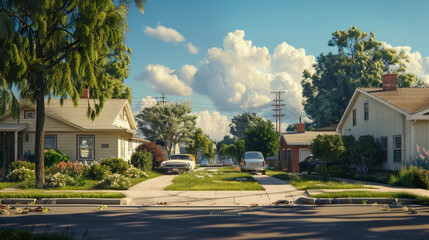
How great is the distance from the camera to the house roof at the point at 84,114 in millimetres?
25438

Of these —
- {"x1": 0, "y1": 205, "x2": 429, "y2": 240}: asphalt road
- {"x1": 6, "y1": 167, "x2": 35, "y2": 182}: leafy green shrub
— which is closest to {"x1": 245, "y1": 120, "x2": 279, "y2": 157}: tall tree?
{"x1": 6, "y1": 167, "x2": 35, "y2": 182}: leafy green shrub

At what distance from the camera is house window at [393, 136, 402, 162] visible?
70.8 ft

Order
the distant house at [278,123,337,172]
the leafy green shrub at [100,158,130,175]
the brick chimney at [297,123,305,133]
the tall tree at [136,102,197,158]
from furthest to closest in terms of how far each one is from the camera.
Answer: the tall tree at [136,102,197,158] → the brick chimney at [297,123,305,133] → the distant house at [278,123,337,172] → the leafy green shrub at [100,158,130,175]

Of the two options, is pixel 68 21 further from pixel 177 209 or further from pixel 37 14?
pixel 177 209

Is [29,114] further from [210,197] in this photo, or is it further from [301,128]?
[301,128]

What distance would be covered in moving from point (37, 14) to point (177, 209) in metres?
9.87

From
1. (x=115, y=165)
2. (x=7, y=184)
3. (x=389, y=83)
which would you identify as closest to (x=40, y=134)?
(x=7, y=184)

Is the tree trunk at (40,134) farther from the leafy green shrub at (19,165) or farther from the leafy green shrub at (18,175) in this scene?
the leafy green shrub at (19,165)

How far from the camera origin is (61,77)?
17.0 metres

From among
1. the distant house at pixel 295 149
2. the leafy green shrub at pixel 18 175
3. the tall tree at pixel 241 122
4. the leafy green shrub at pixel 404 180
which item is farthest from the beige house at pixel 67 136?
the tall tree at pixel 241 122

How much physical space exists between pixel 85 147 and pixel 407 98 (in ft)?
66.2

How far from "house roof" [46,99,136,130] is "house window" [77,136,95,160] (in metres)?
0.94

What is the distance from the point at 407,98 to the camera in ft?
75.6

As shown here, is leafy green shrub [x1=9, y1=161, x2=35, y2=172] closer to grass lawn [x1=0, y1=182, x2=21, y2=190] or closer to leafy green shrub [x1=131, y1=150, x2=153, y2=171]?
grass lawn [x1=0, y1=182, x2=21, y2=190]
